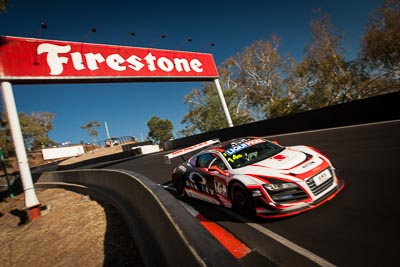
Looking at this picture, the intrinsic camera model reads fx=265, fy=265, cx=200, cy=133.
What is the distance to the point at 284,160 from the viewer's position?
508 cm

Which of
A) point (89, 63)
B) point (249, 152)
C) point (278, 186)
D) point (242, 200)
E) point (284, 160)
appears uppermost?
point (89, 63)

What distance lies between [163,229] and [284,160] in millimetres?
2670

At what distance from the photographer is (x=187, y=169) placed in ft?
23.9

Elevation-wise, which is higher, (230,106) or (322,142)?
(230,106)

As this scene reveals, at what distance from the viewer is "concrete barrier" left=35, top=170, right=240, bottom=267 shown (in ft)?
7.83

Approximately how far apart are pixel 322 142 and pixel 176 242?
29.2ft

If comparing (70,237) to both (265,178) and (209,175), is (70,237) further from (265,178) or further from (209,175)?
(265,178)

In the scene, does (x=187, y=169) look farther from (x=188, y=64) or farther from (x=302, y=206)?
(x=188, y=64)

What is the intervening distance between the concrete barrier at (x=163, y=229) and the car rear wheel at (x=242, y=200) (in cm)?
131

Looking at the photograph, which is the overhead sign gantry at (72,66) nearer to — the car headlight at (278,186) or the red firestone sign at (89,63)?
the red firestone sign at (89,63)

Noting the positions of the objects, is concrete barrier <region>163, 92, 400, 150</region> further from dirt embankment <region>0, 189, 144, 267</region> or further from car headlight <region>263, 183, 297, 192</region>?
dirt embankment <region>0, 189, 144, 267</region>

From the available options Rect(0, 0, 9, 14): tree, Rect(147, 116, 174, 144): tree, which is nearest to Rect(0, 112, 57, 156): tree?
Rect(147, 116, 174, 144): tree

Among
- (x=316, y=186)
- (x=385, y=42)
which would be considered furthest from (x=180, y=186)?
(x=385, y=42)

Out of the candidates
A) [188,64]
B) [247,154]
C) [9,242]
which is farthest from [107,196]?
[188,64]
